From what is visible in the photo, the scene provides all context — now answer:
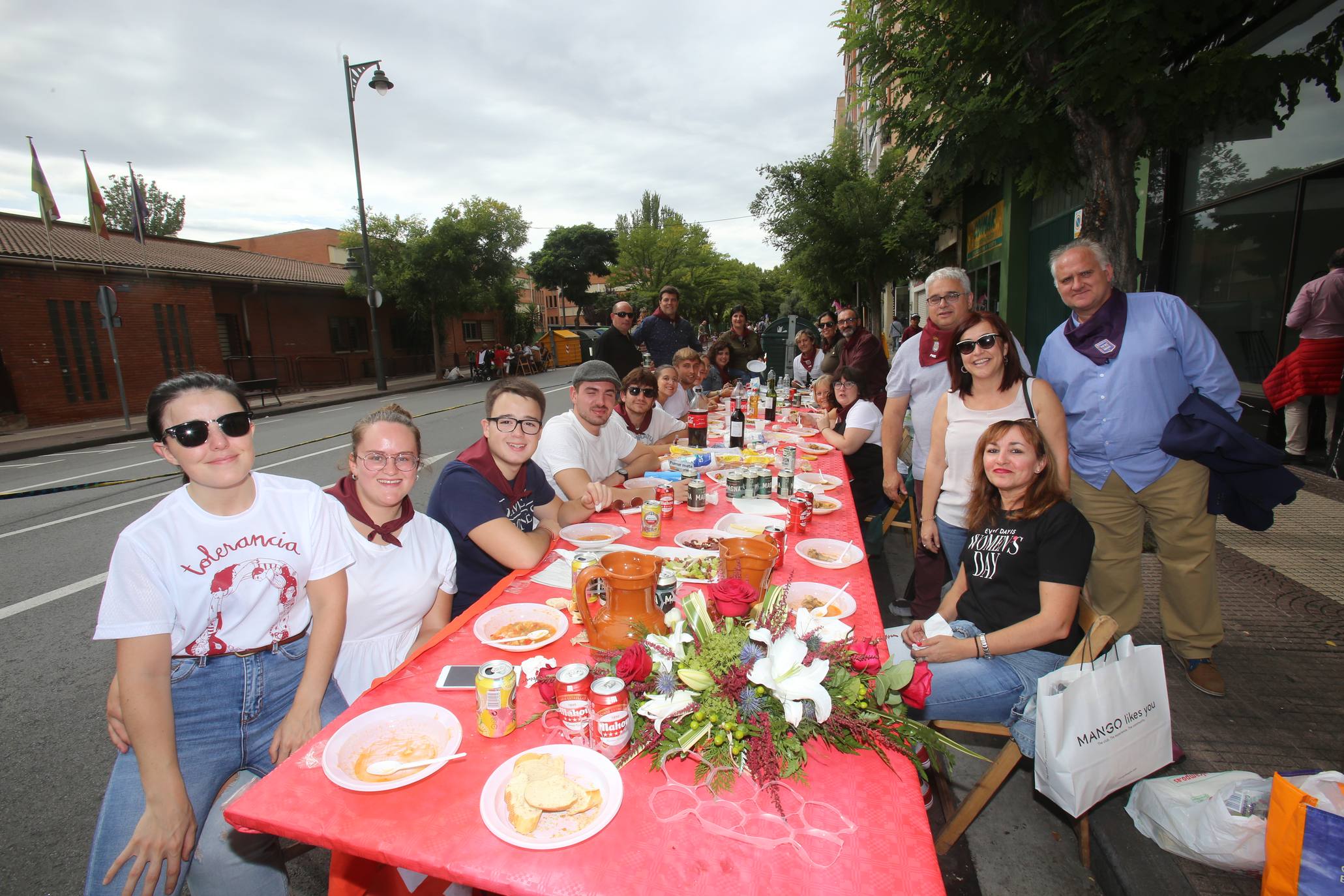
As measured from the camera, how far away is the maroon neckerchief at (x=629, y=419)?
15.8ft

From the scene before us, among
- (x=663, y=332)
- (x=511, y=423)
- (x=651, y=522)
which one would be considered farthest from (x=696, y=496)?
(x=663, y=332)

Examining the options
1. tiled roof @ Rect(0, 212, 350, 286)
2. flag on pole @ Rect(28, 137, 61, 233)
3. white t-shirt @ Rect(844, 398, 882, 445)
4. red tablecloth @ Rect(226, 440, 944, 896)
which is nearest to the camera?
red tablecloth @ Rect(226, 440, 944, 896)

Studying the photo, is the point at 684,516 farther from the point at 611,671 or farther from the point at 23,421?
the point at 23,421

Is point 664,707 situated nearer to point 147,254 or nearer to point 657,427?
point 657,427

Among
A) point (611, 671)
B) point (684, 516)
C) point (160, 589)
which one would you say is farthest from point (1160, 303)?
point (160, 589)

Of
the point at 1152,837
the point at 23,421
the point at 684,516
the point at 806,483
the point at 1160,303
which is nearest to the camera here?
the point at 1152,837

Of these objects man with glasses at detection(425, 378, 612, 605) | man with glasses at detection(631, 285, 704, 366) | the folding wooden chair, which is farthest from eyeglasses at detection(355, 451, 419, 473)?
man with glasses at detection(631, 285, 704, 366)

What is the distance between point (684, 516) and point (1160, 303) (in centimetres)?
252

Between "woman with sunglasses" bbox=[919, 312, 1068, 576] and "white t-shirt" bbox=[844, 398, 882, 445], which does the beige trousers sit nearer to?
"woman with sunglasses" bbox=[919, 312, 1068, 576]

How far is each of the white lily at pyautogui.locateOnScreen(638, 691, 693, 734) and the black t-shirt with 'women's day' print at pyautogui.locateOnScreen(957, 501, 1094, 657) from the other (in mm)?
1563

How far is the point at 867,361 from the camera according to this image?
5.91m

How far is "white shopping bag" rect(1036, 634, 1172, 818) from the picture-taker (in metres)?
1.82

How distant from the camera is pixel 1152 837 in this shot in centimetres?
206

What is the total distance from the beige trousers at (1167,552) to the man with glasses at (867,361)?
235 centimetres
